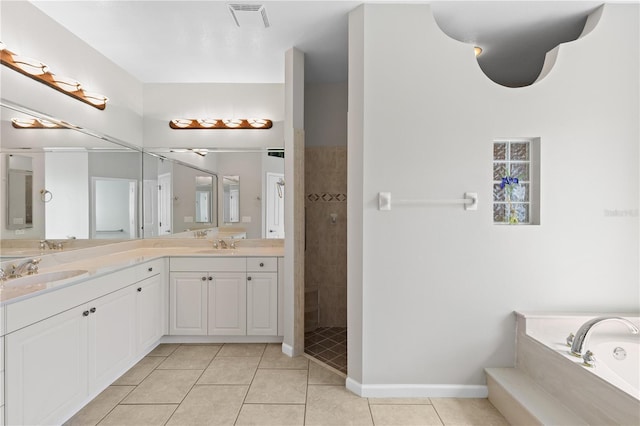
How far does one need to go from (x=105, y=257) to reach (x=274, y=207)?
1596 millimetres

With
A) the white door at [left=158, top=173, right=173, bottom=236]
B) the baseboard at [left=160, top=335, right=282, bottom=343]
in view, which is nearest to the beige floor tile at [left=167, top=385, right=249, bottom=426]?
the baseboard at [left=160, top=335, right=282, bottom=343]

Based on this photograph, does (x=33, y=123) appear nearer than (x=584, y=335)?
No

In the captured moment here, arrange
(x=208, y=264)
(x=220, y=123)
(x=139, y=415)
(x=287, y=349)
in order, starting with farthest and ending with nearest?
(x=220, y=123) → (x=208, y=264) → (x=287, y=349) → (x=139, y=415)

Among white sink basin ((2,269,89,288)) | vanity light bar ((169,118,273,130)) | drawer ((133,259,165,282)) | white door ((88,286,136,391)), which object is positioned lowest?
white door ((88,286,136,391))

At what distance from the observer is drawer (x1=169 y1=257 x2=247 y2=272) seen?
9.15 feet

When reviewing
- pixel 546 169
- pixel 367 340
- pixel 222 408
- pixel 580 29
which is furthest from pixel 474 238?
pixel 222 408

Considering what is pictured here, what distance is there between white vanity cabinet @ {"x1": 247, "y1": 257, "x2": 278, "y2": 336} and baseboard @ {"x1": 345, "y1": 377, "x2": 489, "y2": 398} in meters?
1.07

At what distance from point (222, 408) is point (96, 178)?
217 cm

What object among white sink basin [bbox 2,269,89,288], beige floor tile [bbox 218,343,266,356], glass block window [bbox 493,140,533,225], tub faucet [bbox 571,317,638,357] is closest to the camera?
tub faucet [bbox 571,317,638,357]

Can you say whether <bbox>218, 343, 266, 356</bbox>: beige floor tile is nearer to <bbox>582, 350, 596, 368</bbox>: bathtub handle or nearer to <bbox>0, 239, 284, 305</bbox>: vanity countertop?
<bbox>0, 239, 284, 305</bbox>: vanity countertop

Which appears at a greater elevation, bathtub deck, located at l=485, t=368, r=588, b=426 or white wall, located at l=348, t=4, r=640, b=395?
white wall, located at l=348, t=4, r=640, b=395

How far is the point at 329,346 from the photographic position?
2838 mm

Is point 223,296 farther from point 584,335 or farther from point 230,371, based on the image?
point 584,335

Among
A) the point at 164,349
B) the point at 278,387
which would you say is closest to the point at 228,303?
the point at 164,349
